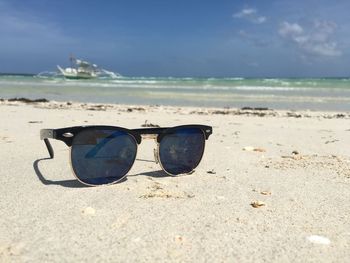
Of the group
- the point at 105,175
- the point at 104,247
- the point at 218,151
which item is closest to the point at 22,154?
the point at 105,175

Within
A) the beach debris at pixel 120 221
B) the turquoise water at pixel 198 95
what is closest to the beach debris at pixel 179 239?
the beach debris at pixel 120 221

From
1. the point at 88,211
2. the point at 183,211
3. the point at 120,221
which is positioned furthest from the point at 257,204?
the point at 88,211

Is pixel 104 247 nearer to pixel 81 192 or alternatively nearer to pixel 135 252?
pixel 135 252

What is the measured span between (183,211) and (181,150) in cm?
77

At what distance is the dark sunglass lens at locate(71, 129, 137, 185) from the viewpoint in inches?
93.0

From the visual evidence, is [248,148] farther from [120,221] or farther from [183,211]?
[120,221]

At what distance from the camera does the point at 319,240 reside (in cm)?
170

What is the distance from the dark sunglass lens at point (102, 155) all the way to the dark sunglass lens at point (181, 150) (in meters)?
0.22

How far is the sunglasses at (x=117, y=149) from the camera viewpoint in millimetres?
2354

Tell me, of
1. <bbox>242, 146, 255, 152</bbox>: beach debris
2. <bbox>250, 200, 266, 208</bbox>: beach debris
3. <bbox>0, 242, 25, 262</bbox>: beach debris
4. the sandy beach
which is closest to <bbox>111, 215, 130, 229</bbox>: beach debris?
the sandy beach

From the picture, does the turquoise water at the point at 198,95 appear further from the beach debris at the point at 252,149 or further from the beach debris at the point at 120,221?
the beach debris at the point at 120,221

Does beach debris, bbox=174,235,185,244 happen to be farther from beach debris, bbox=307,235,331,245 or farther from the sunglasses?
the sunglasses

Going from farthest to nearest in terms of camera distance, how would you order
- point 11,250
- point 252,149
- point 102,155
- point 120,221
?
point 252,149 → point 102,155 → point 120,221 → point 11,250

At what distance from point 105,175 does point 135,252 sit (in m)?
0.92
